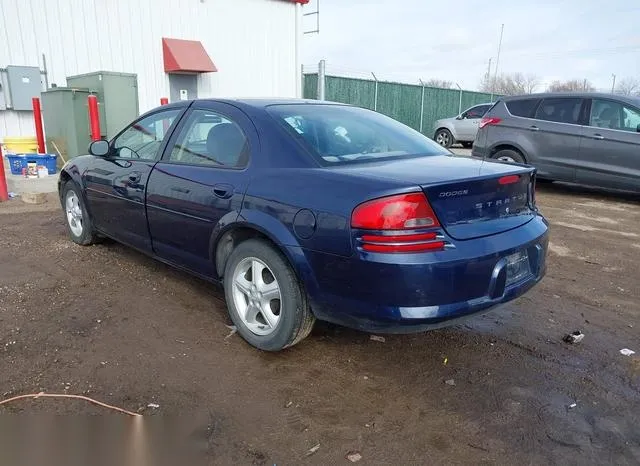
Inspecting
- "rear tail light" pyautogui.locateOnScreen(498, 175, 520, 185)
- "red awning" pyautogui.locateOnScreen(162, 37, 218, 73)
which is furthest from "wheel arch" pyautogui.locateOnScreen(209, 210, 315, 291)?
"red awning" pyautogui.locateOnScreen(162, 37, 218, 73)

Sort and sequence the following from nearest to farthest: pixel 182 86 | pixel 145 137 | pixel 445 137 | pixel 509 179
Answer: pixel 509 179 < pixel 145 137 < pixel 182 86 < pixel 445 137

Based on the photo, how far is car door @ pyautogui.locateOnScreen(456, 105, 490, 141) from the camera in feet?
56.0

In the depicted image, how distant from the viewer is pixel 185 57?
1304 cm

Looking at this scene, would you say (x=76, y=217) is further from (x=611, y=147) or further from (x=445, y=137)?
(x=445, y=137)

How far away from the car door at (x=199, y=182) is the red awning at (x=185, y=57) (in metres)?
9.95

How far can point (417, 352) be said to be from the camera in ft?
10.7

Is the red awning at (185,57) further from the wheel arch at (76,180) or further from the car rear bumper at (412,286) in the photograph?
the car rear bumper at (412,286)

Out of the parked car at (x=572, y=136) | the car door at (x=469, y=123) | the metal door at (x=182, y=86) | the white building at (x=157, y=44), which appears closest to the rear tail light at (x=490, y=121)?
the parked car at (x=572, y=136)

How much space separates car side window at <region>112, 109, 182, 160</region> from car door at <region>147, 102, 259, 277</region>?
0.80 ft

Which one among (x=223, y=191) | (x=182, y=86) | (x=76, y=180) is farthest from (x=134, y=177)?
(x=182, y=86)

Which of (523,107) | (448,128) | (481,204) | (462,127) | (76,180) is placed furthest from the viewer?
(448,128)

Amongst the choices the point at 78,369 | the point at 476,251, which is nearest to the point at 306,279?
the point at 476,251

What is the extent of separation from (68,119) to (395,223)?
899cm

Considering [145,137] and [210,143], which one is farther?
[145,137]
